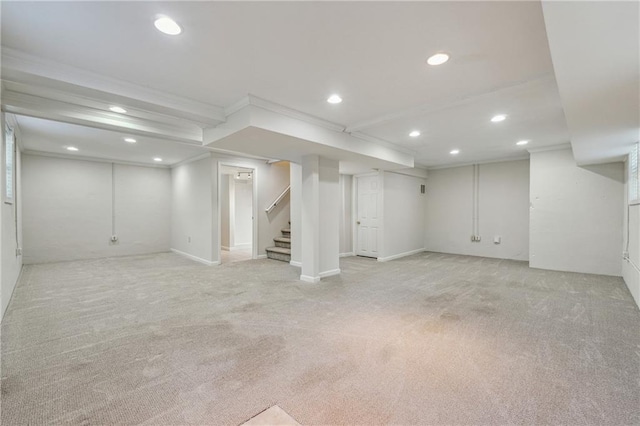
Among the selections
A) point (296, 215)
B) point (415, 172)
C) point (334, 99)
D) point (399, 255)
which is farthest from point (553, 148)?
point (296, 215)

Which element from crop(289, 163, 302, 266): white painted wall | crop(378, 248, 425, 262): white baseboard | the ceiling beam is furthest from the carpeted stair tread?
the ceiling beam

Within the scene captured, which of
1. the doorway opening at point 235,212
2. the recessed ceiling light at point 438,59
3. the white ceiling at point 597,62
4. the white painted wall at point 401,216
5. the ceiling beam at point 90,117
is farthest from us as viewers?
the doorway opening at point 235,212

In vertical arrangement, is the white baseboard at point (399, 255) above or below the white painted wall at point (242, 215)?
below

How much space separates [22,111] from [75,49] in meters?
1.72

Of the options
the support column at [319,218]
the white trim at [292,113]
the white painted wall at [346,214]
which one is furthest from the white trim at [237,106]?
the white painted wall at [346,214]

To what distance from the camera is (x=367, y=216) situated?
6996 mm

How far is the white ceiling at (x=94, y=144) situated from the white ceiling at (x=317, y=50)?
257 cm

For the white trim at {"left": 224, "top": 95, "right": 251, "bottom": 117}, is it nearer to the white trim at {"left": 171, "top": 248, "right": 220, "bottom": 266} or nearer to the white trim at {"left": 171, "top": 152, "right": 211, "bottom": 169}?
the white trim at {"left": 171, "top": 152, "right": 211, "bottom": 169}

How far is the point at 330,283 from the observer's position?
446 centimetres

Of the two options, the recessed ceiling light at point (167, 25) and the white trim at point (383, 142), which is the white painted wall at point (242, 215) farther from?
the recessed ceiling light at point (167, 25)

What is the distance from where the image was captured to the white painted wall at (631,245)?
11.9 feet

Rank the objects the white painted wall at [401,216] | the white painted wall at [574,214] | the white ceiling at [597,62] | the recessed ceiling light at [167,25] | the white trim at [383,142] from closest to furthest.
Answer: the white ceiling at [597,62], the recessed ceiling light at [167,25], the white trim at [383,142], the white painted wall at [574,214], the white painted wall at [401,216]

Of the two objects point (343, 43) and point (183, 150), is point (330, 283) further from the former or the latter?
point (183, 150)

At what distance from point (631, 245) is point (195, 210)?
25.9ft
